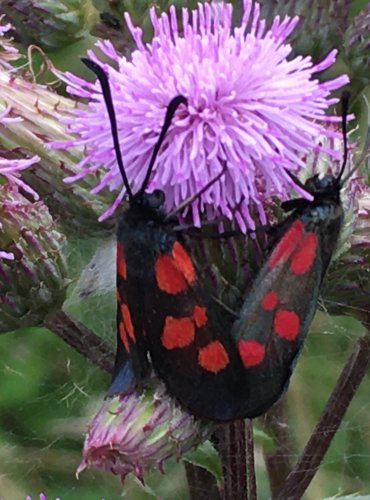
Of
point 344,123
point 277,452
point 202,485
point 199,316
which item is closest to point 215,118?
point 344,123

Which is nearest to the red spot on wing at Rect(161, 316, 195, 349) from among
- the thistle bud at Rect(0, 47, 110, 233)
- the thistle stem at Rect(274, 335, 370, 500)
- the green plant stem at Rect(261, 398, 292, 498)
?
the thistle bud at Rect(0, 47, 110, 233)

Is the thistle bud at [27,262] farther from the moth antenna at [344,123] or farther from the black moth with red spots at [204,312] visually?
the moth antenna at [344,123]

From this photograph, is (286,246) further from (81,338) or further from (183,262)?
(81,338)

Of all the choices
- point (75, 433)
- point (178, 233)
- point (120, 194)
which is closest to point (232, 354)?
point (178, 233)

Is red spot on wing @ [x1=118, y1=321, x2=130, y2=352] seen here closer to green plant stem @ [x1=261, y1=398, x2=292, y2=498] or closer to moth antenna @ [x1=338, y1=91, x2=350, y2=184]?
moth antenna @ [x1=338, y1=91, x2=350, y2=184]

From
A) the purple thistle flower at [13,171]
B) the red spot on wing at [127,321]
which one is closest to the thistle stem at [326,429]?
the red spot on wing at [127,321]
